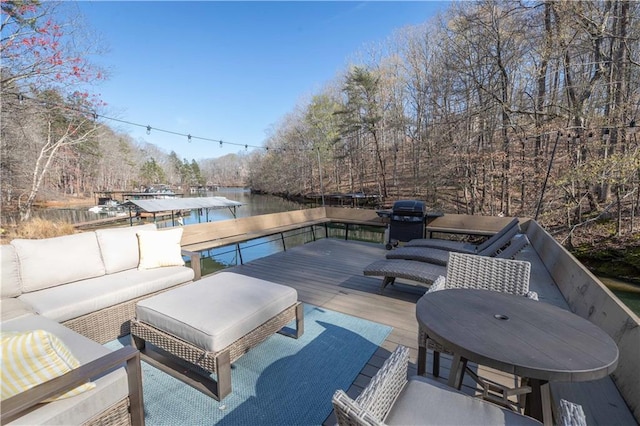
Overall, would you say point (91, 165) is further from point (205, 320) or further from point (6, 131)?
point (205, 320)

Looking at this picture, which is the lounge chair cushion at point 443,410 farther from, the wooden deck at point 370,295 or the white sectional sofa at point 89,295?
the white sectional sofa at point 89,295

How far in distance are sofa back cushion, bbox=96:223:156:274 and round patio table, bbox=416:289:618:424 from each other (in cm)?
279

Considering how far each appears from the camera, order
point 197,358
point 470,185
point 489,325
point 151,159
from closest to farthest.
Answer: point 489,325
point 197,358
point 470,185
point 151,159

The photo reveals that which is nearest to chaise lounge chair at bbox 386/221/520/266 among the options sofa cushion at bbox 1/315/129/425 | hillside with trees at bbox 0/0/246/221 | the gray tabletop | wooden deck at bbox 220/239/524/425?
wooden deck at bbox 220/239/524/425

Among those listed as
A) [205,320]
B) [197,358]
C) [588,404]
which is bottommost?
[588,404]

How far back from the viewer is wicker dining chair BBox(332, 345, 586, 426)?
96 cm

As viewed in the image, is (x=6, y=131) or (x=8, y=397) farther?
(x=6, y=131)

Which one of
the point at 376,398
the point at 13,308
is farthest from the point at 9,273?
the point at 376,398

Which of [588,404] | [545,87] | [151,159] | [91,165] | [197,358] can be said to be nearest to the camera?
[588,404]

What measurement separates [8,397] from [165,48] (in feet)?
33.8

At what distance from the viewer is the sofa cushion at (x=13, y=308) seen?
190cm

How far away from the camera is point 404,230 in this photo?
5469mm

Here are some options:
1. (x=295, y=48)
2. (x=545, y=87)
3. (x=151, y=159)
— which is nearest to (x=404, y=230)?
(x=545, y=87)

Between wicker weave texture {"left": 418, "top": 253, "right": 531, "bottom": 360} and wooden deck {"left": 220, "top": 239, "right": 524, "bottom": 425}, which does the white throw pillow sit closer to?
wooden deck {"left": 220, "top": 239, "right": 524, "bottom": 425}
